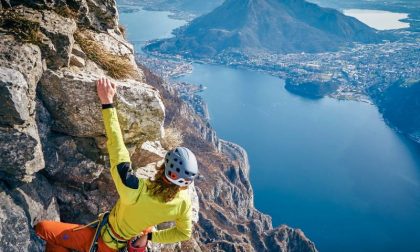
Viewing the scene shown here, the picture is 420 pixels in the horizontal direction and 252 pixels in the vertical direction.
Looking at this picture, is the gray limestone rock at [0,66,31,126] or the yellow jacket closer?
the yellow jacket

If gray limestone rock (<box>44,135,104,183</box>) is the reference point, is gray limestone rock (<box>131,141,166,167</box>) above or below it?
below

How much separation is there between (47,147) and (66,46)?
143cm

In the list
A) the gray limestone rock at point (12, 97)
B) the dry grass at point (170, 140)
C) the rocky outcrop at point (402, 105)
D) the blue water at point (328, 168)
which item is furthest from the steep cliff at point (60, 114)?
the rocky outcrop at point (402, 105)

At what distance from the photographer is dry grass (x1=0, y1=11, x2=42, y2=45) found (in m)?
5.18

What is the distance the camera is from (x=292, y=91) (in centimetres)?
14625

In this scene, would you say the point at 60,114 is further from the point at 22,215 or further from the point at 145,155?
the point at 145,155

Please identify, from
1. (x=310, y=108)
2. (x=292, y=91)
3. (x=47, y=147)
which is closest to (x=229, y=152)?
(x=310, y=108)

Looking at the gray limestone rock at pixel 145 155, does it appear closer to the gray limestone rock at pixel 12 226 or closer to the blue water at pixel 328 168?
the gray limestone rock at pixel 12 226

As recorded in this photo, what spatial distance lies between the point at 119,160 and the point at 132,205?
0.50 metres

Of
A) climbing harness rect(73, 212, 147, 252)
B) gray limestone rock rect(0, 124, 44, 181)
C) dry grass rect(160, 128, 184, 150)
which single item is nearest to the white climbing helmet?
climbing harness rect(73, 212, 147, 252)

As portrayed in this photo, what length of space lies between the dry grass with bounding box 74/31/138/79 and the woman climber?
1326mm

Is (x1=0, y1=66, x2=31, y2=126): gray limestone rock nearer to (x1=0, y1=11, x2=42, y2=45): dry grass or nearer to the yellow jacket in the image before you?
(x1=0, y1=11, x2=42, y2=45): dry grass

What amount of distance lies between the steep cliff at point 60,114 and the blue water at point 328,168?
60434 mm

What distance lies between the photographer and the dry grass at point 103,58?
653cm
